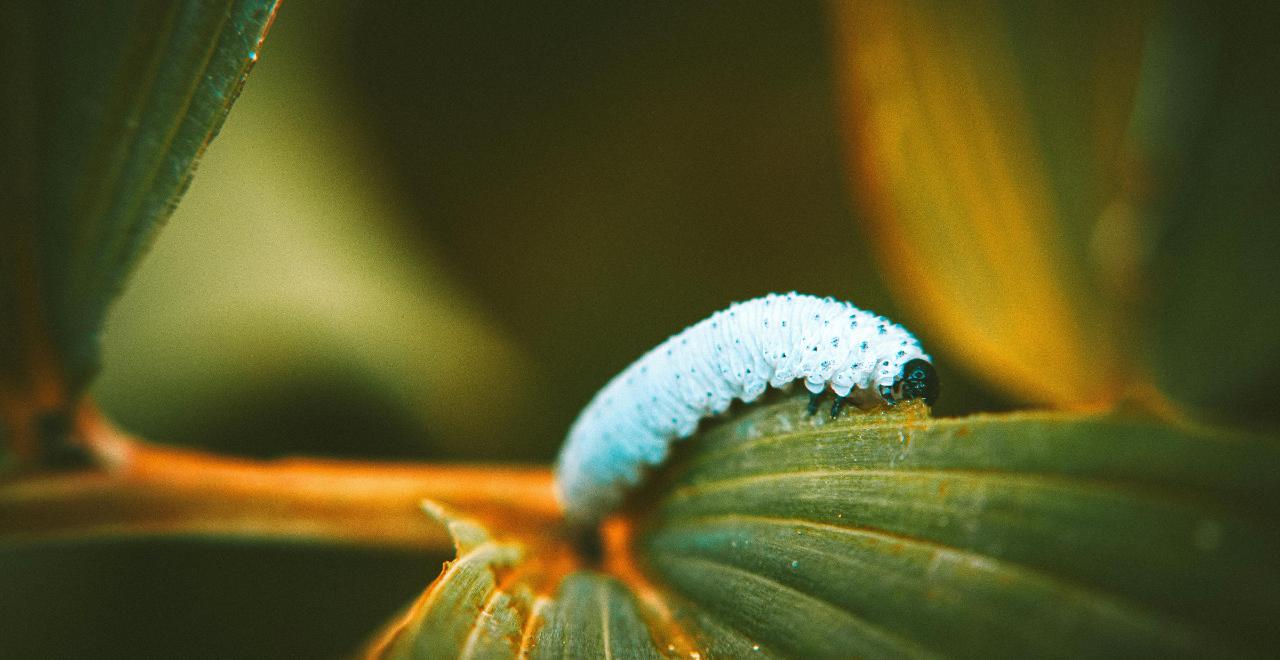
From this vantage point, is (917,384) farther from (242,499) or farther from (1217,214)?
(1217,214)

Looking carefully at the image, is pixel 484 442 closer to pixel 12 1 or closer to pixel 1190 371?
pixel 12 1

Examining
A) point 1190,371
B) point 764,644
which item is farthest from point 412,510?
point 1190,371

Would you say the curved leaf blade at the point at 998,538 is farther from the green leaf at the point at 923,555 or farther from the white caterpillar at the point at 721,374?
the white caterpillar at the point at 721,374

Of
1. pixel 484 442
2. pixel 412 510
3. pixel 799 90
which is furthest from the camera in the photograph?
pixel 799 90

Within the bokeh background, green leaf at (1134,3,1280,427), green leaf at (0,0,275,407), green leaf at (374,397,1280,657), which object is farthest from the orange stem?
green leaf at (1134,3,1280,427)

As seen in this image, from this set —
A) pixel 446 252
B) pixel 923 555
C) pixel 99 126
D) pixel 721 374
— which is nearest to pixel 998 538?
pixel 923 555

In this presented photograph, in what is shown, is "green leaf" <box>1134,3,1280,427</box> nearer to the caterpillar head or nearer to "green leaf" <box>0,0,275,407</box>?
the caterpillar head
